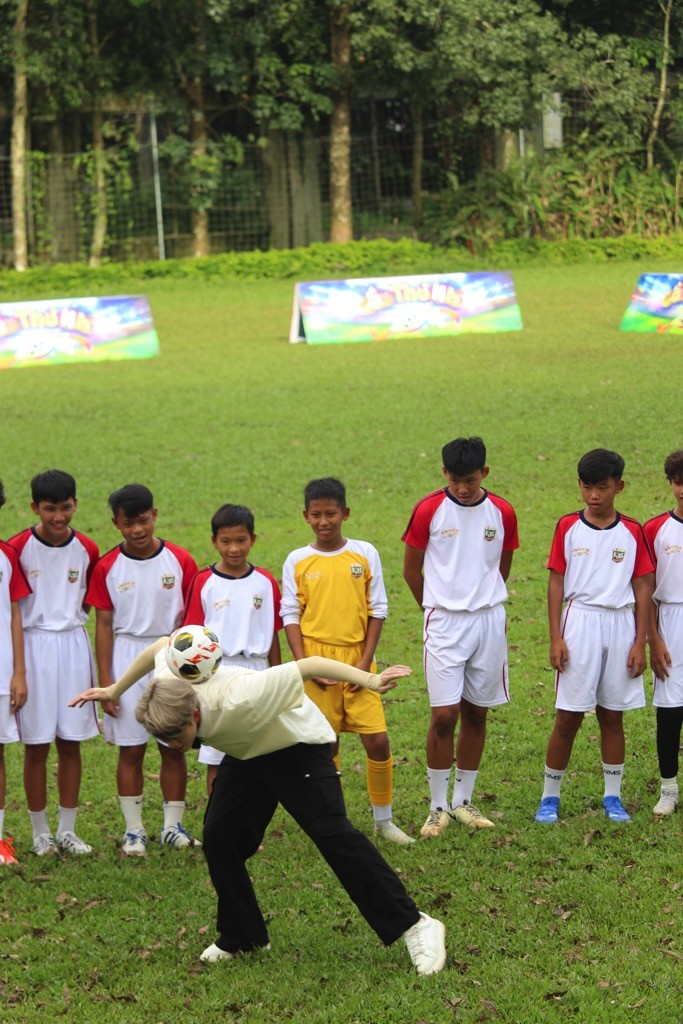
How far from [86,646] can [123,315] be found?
1367 centimetres

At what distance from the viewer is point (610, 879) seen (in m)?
5.10

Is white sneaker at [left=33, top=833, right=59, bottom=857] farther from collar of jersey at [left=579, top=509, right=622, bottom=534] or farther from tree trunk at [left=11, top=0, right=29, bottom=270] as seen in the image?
tree trunk at [left=11, top=0, right=29, bottom=270]

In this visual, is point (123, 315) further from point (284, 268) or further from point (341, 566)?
point (341, 566)

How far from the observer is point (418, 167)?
95.2 ft

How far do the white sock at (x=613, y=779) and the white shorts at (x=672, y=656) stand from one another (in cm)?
35

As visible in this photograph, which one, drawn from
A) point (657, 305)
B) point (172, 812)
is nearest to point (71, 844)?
point (172, 812)

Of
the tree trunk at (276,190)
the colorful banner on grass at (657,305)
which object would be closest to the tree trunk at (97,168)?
the tree trunk at (276,190)

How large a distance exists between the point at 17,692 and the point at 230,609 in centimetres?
102

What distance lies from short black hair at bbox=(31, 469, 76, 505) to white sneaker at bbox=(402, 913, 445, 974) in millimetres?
2384

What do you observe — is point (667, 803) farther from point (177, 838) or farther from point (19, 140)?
point (19, 140)

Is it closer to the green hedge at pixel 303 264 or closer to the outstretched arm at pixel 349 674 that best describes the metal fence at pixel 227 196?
the green hedge at pixel 303 264

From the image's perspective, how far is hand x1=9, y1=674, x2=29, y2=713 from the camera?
5.59 meters

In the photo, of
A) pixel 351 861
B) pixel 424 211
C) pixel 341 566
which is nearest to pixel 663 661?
pixel 341 566

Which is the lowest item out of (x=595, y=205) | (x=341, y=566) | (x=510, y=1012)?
(x=510, y=1012)
